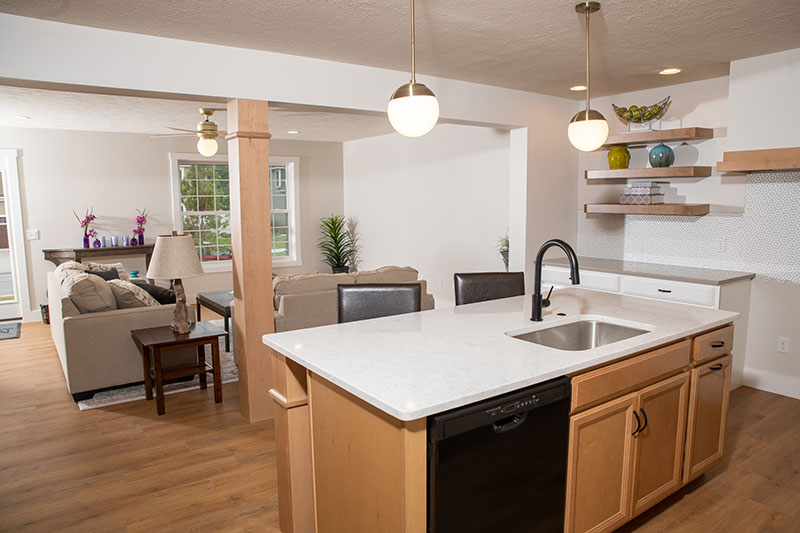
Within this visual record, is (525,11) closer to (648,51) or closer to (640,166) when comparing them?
(648,51)

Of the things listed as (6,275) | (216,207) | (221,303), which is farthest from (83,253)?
(221,303)

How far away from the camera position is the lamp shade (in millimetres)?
3729

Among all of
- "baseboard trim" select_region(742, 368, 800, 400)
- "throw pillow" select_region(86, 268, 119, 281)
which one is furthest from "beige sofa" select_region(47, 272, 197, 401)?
"baseboard trim" select_region(742, 368, 800, 400)

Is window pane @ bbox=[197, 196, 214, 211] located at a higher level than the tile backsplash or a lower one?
higher

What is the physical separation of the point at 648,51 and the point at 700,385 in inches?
86.0

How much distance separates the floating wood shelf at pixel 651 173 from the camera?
13.9 feet

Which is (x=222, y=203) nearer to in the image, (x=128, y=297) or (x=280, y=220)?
(x=280, y=220)

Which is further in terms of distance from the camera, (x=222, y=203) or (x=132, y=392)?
(x=222, y=203)

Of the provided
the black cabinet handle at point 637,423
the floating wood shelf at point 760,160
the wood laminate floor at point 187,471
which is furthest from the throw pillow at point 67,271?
the floating wood shelf at point 760,160

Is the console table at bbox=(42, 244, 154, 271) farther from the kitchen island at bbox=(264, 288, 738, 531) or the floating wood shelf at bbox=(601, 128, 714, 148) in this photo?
the floating wood shelf at bbox=(601, 128, 714, 148)

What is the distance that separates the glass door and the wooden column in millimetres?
4837

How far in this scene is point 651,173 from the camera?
4438 millimetres

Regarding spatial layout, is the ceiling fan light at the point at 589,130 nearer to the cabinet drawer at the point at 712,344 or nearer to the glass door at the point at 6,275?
the cabinet drawer at the point at 712,344

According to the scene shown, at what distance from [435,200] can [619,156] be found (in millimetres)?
2693
